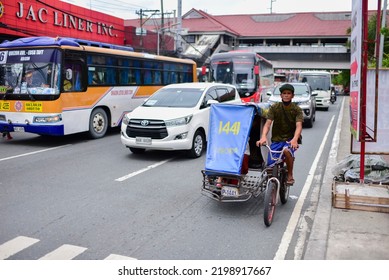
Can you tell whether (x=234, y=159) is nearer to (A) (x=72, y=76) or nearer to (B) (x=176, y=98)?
(B) (x=176, y=98)

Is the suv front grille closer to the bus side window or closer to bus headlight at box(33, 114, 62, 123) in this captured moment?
bus headlight at box(33, 114, 62, 123)

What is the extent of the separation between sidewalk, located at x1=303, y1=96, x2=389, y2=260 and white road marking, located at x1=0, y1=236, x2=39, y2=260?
2987 millimetres

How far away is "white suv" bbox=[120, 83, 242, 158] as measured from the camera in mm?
8602

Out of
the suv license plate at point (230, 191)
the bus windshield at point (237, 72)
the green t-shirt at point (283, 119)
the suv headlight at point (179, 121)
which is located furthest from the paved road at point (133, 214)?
the bus windshield at point (237, 72)

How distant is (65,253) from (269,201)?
241 centimetres

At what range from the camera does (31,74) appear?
10.4 m

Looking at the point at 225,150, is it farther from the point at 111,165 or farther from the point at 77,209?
the point at 111,165

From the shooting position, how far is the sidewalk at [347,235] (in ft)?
13.1

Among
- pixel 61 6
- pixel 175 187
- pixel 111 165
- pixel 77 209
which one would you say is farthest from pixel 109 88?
pixel 61 6

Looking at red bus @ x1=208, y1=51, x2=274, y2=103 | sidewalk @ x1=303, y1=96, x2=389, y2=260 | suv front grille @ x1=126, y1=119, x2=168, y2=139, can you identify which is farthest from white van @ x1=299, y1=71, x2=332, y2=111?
sidewalk @ x1=303, y1=96, x2=389, y2=260

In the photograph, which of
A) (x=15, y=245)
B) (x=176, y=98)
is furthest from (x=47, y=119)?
(x=15, y=245)

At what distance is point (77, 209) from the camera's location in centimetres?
549
